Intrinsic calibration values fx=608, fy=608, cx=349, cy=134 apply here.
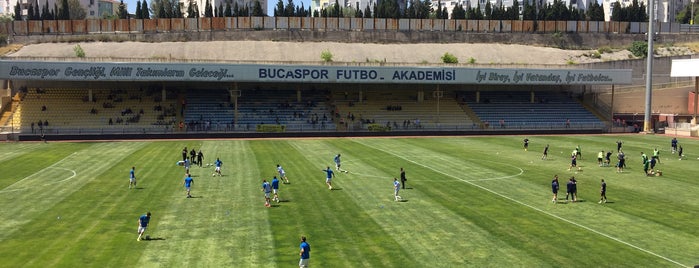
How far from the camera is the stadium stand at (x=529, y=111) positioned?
256ft

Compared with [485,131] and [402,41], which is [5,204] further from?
[402,41]

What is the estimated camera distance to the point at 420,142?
209ft

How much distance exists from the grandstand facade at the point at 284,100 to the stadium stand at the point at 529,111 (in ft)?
0.48

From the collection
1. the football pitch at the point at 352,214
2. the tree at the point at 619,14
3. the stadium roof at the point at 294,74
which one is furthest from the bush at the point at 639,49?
the football pitch at the point at 352,214

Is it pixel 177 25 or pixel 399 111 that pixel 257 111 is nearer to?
pixel 399 111

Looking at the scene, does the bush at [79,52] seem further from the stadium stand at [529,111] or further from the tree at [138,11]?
the stadium stand at [529,111]

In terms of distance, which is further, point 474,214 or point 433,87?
point 433,87

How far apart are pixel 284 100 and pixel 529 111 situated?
33.2 meters

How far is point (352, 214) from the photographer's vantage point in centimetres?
2828

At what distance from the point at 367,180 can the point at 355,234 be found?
1341 centimetres

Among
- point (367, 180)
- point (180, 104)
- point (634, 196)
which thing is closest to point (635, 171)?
point (634, 196)

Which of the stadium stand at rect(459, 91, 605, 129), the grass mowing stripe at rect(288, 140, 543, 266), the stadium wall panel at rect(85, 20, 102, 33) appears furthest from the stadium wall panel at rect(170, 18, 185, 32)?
the grass mowing stripe at rect(288, 140, 543, 266)

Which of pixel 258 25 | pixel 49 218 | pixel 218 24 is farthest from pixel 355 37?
pixel 49 218

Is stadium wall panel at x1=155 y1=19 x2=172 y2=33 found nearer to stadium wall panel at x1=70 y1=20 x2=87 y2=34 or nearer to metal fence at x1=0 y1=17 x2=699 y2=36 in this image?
metal fence at x1=0 y1=17 x2=699 y2=36
